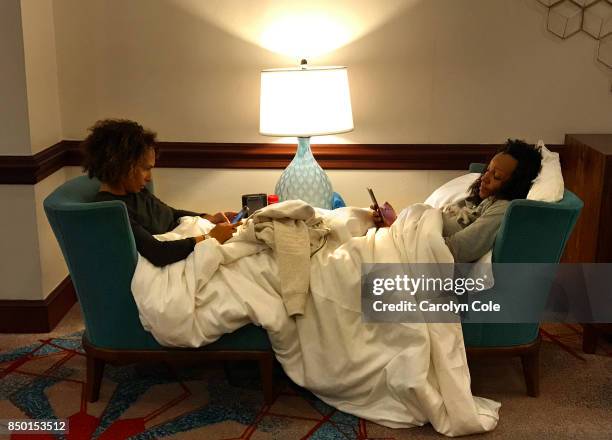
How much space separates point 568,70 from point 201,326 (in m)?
2.05

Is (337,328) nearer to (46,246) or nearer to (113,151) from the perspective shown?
(113,151)

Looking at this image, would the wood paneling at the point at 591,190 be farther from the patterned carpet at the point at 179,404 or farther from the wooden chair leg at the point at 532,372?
the wooden chair leg at the point at 532,372

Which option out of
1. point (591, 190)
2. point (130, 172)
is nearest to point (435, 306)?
point (591, 190)

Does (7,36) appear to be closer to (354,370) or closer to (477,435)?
(354,370)

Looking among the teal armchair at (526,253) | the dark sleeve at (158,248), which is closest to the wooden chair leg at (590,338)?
the teal armchair at (526,253)

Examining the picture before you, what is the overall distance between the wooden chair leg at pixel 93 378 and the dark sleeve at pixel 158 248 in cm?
46

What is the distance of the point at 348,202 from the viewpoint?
3.83 meters

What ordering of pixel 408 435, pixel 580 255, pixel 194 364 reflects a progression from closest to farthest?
1. pixel 408 435
2. pixel 194 364
3. pixel 580 255

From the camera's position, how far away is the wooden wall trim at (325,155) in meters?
3.69

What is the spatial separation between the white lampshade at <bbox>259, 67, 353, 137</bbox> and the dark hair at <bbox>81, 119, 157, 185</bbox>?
2.32 ft

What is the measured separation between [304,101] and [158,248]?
976 millimetres

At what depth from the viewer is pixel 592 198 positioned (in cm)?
330

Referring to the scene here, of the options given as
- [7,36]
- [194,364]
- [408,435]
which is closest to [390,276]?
[408,435]

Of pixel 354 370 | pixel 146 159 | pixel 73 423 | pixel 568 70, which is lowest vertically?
pixel 73 423
